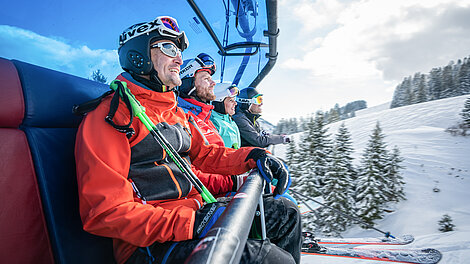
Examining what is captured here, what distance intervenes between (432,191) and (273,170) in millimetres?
23351

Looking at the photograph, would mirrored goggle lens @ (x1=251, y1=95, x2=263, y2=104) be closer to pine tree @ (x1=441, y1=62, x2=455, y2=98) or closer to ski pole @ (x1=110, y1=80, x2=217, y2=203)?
ski pole @ (x1=110, y1=80, x2=217, y2=203)

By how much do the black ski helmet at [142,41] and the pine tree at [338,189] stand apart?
1666 cm

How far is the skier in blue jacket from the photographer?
4.03 meters

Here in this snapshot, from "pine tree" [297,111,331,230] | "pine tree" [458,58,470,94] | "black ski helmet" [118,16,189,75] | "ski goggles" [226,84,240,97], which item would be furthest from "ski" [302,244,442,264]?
"pine tree" [458,58,470,94]

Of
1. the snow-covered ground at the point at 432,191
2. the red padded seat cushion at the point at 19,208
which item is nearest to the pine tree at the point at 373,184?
the snow-covered ground at the point at 432,191

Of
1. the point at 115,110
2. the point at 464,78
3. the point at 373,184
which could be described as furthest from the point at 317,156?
the point at 464,78

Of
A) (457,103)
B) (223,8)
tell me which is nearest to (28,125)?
(223,8)

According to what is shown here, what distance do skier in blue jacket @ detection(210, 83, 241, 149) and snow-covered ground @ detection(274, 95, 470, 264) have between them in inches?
91.7

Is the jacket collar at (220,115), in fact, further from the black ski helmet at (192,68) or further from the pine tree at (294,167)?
the pine tree at (294,167)

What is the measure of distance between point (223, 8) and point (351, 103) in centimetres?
11947

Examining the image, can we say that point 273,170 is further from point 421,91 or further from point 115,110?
point 421,91

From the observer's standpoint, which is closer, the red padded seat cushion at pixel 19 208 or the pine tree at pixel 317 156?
the red padded seat cushion at pixel 19 208

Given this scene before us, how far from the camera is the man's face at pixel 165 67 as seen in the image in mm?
1815

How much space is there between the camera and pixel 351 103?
108125mm
